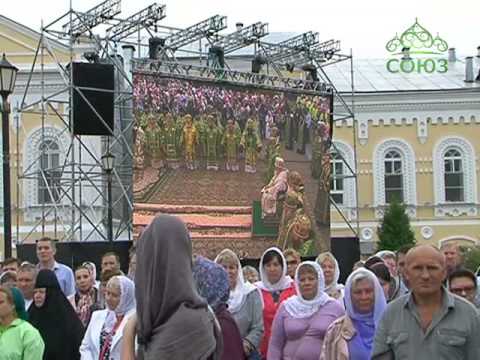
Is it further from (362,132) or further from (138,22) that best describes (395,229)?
(138,22)

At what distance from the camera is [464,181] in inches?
1353

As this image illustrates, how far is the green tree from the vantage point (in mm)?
31250

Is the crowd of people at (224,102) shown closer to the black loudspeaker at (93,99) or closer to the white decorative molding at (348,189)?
the black loudspeaker at (93,99)

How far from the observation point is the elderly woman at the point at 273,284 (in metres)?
8.70

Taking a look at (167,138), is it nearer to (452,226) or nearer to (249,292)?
(249,292)

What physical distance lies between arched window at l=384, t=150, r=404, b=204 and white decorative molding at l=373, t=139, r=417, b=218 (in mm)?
142

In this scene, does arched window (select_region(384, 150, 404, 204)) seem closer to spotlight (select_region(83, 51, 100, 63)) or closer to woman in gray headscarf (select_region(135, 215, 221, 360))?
spotlight (select_region(83, 51, 100, 63))

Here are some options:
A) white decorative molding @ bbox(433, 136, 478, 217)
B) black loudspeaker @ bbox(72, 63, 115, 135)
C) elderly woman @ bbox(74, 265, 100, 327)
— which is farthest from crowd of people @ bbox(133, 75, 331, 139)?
elderly woman @ bbox(74, 265, 100, 327)

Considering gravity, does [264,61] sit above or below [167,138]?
above

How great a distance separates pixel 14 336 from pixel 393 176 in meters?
29.4

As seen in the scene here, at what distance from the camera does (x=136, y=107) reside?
20875 mm

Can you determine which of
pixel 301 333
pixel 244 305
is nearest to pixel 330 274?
pixel 244 305

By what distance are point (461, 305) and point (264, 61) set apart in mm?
20968

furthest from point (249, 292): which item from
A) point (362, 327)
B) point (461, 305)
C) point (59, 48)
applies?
point (59, 48)
